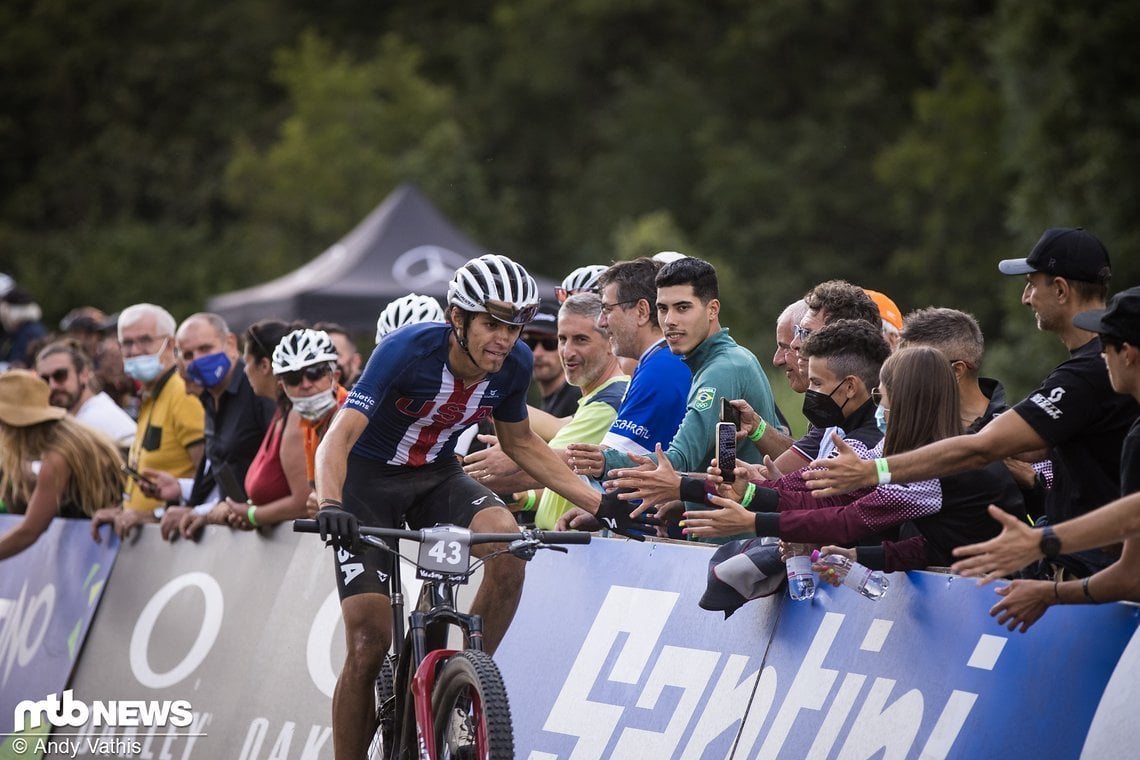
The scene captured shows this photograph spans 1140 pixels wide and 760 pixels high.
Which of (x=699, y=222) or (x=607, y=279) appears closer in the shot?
(x=607, y=279)

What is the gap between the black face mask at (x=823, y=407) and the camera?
641cm

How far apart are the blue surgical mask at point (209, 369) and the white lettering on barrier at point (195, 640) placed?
113 cm

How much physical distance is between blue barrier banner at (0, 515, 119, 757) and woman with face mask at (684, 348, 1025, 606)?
5.67 m

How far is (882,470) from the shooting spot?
5371 mm

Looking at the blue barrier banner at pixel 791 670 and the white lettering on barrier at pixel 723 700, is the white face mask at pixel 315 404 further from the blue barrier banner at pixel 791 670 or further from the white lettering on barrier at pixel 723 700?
the white lettering on barrier at pixel 723 700

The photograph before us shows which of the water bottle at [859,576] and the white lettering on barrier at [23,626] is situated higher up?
the water bottle at [859,576]

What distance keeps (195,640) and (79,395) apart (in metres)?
3.25

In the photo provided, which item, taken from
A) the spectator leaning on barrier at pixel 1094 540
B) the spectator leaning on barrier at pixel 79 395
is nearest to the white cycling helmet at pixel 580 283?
the spectator leaning on barrier at pixel 1094 540

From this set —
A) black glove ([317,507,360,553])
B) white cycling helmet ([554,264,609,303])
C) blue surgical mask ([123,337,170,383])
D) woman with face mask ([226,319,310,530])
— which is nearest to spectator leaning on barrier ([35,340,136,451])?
blue surgical mask ([123,337,170,383])

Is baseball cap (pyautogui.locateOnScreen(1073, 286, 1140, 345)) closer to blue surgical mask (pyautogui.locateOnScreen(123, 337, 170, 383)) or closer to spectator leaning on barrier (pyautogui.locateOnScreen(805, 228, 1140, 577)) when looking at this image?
spectator leaning on barrier (pyautogui.locateOnScreen(805, 228, 1140, 577))

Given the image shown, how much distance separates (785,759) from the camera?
585 cm

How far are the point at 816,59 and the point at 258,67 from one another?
1988 centimetres

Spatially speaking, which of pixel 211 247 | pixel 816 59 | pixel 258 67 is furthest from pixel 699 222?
pixel 258 67

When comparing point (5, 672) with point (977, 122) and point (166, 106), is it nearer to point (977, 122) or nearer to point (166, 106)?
point (977, 122)
